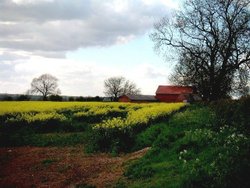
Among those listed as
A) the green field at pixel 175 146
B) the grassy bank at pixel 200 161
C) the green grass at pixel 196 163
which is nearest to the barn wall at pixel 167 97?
the green field at pixel 175 146

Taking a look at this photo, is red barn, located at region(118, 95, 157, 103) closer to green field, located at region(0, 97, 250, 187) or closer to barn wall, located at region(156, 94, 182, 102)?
barn wall, located at region(156, 94, 182, 102)

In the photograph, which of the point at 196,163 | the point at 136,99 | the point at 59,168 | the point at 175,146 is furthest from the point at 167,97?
the point at 196,163

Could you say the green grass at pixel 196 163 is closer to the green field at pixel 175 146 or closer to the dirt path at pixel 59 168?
the green field at pixel 175 146

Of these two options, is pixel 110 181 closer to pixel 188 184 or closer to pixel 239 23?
pixel 188 184

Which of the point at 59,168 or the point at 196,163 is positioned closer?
the point at 196,163

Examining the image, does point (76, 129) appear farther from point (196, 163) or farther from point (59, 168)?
point (196, 163)

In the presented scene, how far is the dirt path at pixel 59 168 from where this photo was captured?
1186cm

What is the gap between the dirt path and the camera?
1186cm

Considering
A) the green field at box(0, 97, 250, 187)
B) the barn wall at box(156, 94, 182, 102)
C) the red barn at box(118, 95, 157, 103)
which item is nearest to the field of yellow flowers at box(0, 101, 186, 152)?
the green field at box(0, 97, 250, 187)

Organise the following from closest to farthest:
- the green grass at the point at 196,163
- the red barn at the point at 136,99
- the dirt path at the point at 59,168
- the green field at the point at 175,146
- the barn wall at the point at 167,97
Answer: the green grass at the point at 196,163, the green field at the point at 175,146, the dirt path at the point at 59,168, the barn wall at the point at 167,97, the red barn at the point at 136,99

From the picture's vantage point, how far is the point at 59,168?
13891 mm

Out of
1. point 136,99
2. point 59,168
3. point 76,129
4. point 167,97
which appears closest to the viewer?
point 59,168

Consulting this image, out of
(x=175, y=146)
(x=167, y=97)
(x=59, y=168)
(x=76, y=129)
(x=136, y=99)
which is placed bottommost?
(x=59, y=168)

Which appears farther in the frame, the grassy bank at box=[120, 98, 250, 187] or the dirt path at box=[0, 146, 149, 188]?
the dirt path at box=[0, 146, 149, 188]
